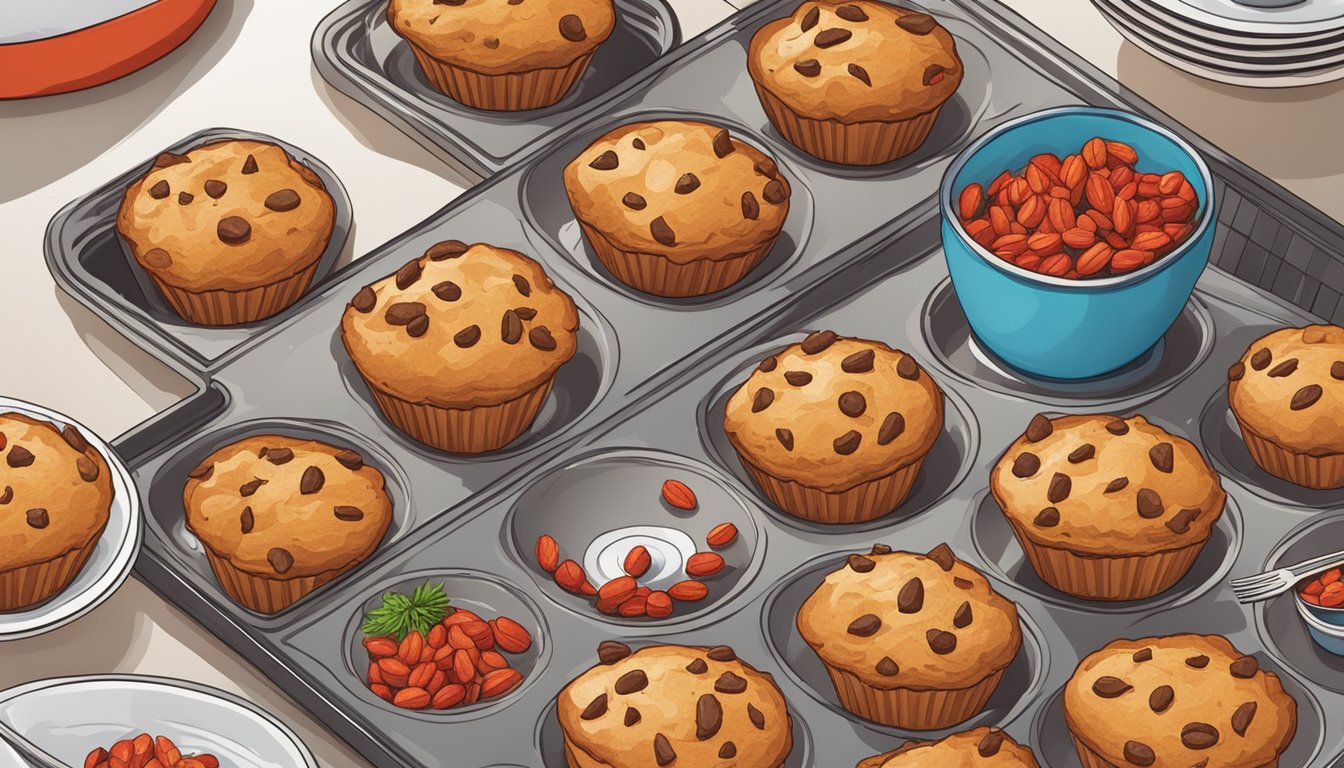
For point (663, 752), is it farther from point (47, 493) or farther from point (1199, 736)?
point (47, 493)

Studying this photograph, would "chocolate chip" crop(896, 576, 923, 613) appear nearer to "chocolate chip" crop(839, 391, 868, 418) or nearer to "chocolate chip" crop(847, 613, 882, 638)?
"chocolate chip" crop(847, 613, 882, 638)

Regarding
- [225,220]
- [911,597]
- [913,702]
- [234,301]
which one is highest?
[225,220]

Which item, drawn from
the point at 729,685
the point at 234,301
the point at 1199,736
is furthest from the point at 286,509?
the point at 1199,736

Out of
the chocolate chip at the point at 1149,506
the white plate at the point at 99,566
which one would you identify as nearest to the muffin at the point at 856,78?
the chocolate chip at the point at 1149,506

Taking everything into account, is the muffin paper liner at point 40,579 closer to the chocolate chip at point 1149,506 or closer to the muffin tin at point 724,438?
the muffin tin at point 724,438

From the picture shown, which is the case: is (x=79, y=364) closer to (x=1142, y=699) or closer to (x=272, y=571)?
(x=272, y=571)

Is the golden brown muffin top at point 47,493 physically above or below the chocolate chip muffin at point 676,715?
above

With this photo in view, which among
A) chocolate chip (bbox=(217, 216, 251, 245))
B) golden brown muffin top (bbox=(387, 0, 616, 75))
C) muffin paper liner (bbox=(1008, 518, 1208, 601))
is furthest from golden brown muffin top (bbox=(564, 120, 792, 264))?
muffin paper liner (bbox=(1008, 518, 1208, 601))
